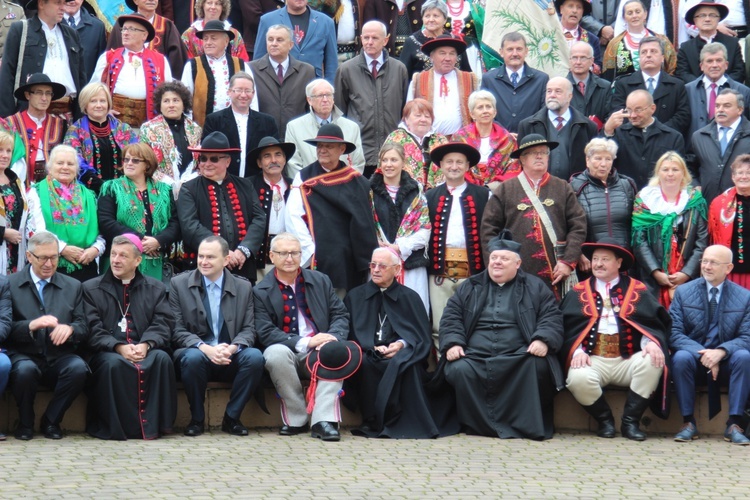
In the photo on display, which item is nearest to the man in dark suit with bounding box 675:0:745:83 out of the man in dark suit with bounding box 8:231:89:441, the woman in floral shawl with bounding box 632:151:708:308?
the woman in floral shawl with bounding box 632:151:708:308

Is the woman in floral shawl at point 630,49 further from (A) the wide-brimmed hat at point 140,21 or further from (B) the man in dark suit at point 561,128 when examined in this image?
(A) the wide-brimmed hat at point 140,21

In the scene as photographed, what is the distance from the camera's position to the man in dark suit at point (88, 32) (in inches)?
525

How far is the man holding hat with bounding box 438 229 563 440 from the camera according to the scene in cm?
1041

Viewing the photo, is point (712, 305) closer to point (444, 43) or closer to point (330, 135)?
point (330, 135)

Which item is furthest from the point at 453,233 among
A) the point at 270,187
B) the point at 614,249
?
the point at 270,187

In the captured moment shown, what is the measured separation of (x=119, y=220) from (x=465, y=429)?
329cm

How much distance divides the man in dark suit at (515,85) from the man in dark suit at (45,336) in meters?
4.63

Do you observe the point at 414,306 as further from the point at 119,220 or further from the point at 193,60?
the point at 193,60

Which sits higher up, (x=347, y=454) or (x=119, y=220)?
(x=119, y=220)

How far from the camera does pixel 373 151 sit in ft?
42.2

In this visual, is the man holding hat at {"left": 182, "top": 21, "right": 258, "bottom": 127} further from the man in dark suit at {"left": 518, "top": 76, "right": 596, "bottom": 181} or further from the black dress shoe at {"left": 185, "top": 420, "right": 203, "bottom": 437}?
the black dress shoe at {"left": 185, "top": 420, "right": 203, "bottom": 437}

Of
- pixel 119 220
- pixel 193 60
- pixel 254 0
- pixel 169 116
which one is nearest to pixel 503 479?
pixel 119 220

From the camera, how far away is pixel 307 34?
13.7 m

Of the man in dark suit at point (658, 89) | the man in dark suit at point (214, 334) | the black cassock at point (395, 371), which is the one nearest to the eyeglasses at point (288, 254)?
the man in dark suit at point (214, 334)
